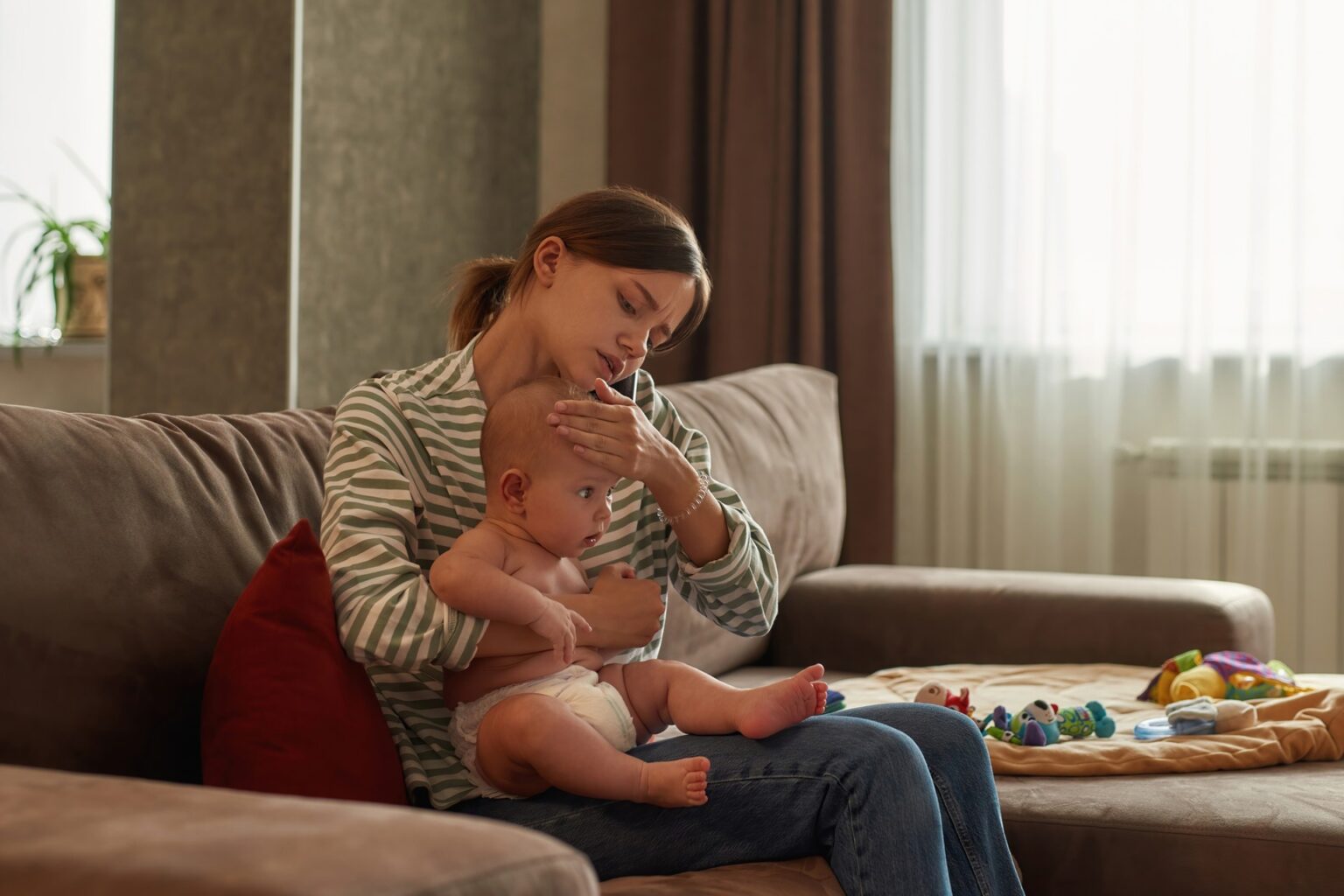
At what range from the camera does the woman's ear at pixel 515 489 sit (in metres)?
1.31

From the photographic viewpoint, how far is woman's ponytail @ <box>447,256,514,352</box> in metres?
1.59

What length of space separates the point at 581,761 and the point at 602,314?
18.2 inches

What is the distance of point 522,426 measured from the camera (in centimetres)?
133

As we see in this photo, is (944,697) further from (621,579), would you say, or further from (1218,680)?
(621,579)

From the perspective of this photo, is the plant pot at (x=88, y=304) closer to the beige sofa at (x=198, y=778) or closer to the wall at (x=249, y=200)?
the wall at (x=249, y=200)

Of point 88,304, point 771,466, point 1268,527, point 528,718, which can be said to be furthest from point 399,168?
point 528,718

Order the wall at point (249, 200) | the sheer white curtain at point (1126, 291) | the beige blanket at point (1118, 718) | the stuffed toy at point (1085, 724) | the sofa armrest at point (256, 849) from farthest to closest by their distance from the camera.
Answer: the sheer white curtain at point (1126, 291)
the wall at point (249, 200)
the stuffed toy at point (1085, 724)
the beige blanket at point (1118, 718)
the sofa armrest at point (256, 849)

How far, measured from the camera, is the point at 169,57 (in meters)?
2.97

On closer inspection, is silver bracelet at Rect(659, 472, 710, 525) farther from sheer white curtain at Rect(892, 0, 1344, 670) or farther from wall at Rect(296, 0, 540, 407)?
sheer white curtain at Rect(892, 0, 1344, 670)

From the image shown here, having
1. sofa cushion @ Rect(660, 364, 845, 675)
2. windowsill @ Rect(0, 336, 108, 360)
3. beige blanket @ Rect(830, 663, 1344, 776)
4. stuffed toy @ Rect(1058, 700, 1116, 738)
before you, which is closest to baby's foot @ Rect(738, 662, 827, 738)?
beige blanket @ Rect(830, 663, 1344, 776)

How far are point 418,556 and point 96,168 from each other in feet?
9.91

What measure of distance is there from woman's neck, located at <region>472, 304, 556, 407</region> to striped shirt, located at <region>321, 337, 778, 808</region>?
14mm

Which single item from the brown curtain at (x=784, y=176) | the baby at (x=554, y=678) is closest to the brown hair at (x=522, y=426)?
the baby at (x=554, y=678)

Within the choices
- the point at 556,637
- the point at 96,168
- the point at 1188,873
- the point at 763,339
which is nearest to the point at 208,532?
the point at 556,637
